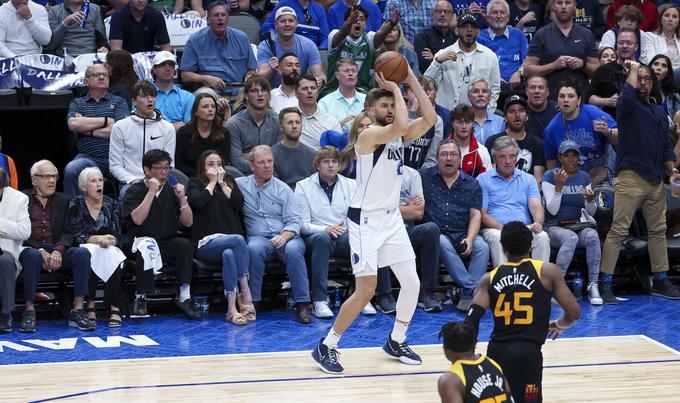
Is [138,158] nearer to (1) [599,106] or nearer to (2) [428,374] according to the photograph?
(2) [428,374]

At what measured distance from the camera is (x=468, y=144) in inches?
479

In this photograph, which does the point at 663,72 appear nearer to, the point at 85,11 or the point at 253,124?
the point at 253,124

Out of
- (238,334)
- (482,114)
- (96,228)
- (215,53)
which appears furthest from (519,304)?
(215,53)

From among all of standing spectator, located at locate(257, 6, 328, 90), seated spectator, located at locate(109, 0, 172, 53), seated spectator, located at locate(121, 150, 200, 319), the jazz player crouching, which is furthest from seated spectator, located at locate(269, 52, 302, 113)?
the jazz player crouching

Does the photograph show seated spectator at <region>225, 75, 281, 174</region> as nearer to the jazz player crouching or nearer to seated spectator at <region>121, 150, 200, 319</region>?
seated spectator at <region>121, 150, 200, 319</region>

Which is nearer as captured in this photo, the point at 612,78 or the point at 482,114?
the point at 482,114

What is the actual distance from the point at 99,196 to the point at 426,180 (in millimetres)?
3179

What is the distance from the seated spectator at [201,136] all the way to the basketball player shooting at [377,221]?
305 cm

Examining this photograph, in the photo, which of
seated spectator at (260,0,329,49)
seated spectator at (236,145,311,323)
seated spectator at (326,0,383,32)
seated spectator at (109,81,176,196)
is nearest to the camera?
seated spectator at (236,145,311,323)

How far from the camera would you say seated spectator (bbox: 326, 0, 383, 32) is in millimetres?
14383

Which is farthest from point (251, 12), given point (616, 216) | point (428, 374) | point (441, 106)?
point (428, 374)

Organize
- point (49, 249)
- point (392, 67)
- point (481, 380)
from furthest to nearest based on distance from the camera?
point (49, 249) → point (392, 67) → point (481, 380)

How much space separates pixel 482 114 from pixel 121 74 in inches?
154

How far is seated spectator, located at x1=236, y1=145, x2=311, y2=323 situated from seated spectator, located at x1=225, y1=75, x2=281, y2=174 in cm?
70
